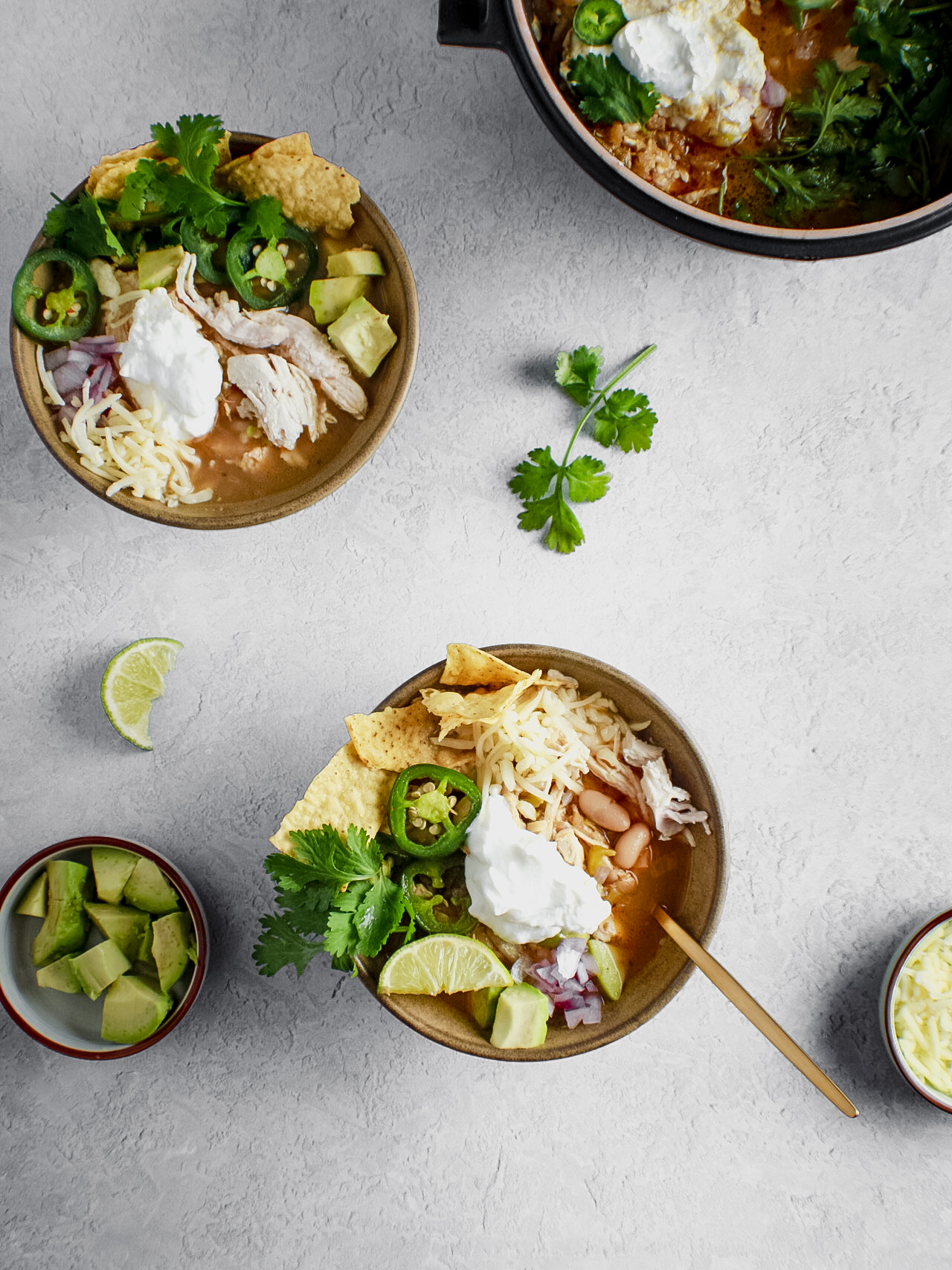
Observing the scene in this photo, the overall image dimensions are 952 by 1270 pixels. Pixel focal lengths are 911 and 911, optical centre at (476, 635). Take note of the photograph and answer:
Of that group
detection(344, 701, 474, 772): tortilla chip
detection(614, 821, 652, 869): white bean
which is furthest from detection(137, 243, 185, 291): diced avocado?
detection(614, 821, 652, 869): white bean

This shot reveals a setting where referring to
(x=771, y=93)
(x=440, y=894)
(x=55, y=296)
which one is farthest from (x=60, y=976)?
(x=771, y=93)

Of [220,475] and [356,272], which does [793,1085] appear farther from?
[356,272]

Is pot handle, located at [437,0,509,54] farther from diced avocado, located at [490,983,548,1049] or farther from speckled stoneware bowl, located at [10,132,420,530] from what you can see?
diced avocado, located at [490,983,548,1049]

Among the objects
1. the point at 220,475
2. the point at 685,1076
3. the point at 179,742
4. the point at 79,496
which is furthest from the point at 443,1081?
the point at 79,496

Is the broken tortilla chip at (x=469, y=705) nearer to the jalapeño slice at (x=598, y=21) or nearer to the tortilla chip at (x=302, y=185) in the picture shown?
the tortilla chip at (x=302, y=185)

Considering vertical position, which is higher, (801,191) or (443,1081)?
(801,191)
